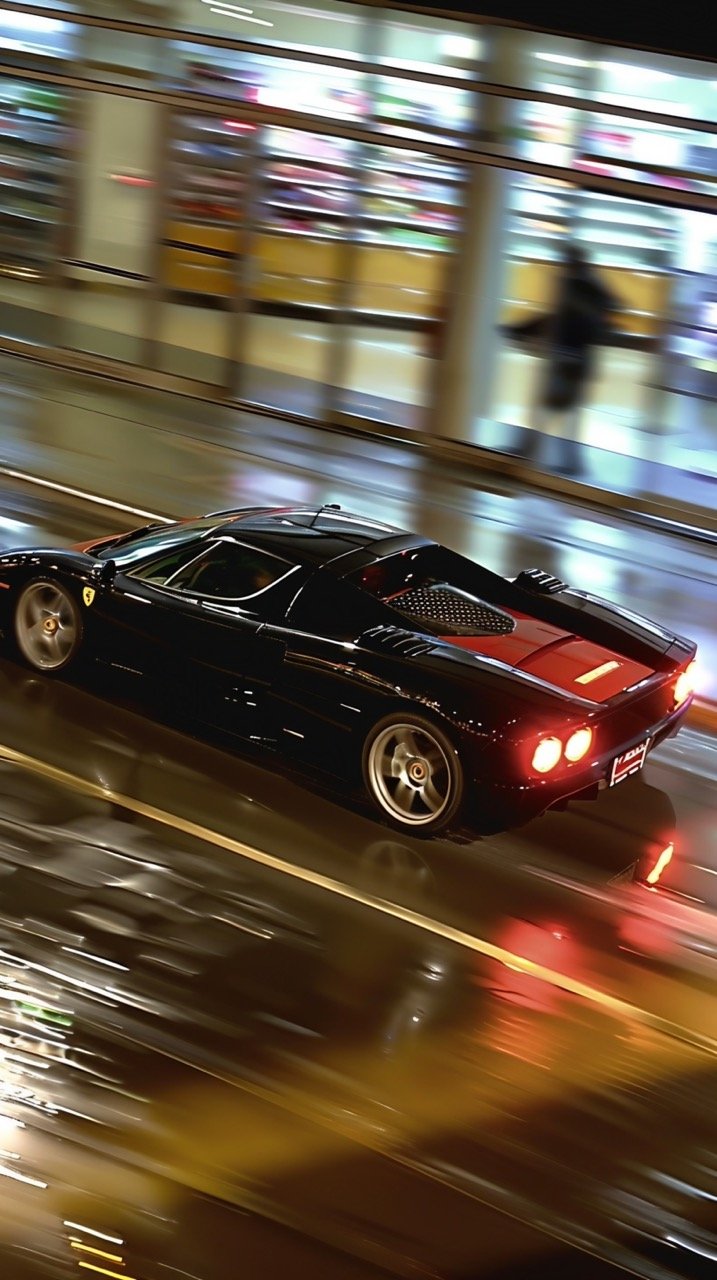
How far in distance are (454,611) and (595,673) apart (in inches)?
27.1

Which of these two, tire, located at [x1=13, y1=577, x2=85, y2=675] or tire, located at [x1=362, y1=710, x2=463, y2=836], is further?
tire, located at [x1=13, y1=577, x2=85, y2=675]

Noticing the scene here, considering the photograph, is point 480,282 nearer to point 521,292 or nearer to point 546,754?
point 521,292

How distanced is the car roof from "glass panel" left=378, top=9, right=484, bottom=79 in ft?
25.7

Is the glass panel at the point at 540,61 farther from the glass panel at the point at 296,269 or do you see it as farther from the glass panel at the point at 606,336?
the glass panel at the point at 296,269

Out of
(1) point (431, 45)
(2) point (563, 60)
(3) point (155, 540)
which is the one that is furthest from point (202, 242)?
(3) point (155, 540)

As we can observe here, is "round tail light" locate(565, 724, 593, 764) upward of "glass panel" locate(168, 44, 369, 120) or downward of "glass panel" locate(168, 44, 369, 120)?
downward

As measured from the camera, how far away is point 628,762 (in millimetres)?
6383

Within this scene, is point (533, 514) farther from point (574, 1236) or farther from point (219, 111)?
point (574, 1236)

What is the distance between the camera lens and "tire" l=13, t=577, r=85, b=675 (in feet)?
23.9

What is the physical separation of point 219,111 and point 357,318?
252 cm

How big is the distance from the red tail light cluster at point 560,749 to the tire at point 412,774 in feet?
1.10

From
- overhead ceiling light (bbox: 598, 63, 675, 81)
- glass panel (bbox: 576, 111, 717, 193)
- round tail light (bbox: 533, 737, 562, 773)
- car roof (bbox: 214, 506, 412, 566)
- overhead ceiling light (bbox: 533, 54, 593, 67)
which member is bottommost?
round tail light (bbox: 533, 737, 562, 773)

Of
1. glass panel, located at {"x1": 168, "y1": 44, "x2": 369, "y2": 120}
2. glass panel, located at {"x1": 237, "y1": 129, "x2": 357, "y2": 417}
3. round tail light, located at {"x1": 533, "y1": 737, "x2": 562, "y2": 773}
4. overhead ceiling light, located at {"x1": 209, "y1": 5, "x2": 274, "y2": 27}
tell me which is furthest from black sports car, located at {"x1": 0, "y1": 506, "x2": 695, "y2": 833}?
overhead ceiling light, located at {"x1": 209, "y1": 5, "x2": 274, "y2": 27}

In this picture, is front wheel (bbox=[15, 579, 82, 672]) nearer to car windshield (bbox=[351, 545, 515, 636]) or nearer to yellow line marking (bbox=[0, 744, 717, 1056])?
yellow line marking (bbox=[0, 744, 717, 1056])
